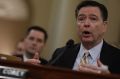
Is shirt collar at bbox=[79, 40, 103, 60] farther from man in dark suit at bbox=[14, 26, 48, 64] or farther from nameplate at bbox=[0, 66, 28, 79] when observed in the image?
man in dark suit at bbox=[14, 26, 48, 64]

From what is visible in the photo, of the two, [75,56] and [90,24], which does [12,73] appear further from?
[90,24]

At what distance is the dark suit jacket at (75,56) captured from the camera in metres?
1.80

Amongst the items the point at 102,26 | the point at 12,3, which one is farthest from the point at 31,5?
the point at 102,26

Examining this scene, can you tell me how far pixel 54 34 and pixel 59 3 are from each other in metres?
0.55

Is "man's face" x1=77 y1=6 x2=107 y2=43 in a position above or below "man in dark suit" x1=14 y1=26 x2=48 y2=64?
above

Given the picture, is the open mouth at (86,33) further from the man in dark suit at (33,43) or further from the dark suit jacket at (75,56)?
the man in dark suit at (33,43)

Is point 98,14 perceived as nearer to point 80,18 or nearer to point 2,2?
point 80,18

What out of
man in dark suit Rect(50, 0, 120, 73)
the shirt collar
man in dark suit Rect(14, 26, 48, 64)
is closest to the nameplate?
man in dark suit Rect(50, 0, 120, 73)

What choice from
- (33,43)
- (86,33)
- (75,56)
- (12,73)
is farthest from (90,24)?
(33,43)

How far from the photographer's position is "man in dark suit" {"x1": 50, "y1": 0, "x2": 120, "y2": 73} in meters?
1.84

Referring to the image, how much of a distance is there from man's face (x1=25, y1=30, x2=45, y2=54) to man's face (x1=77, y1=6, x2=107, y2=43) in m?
0.95

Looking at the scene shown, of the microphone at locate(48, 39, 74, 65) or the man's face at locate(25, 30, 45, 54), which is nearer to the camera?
the microphone at locate(48, 39, 74, 65)

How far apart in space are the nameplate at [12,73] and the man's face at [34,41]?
169cm

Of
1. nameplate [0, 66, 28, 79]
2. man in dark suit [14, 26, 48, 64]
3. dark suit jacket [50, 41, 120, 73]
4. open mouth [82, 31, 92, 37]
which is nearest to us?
nameplate [0, 66, 28, 79]
